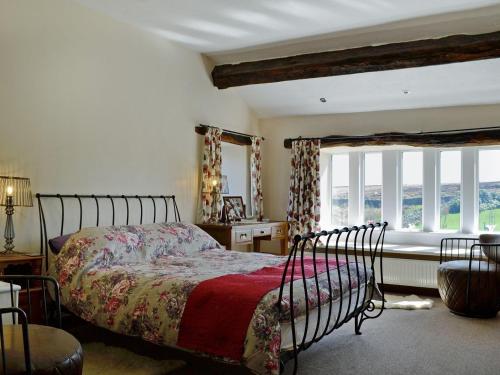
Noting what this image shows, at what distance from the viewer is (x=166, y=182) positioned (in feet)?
16.9

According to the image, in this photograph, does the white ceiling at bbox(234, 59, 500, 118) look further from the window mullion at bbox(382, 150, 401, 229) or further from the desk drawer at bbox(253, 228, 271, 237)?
the desk drawer at bbox(253, 228, 271, 237)

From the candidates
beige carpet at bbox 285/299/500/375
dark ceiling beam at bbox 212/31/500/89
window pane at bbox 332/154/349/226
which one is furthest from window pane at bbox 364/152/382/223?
beige carpet at bbox 285/299/500/375

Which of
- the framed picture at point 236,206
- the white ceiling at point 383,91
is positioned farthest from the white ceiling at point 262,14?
the framed picture at point 236,206

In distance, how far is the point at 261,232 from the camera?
568 cm

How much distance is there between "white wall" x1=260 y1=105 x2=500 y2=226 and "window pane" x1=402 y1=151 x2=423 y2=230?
531mm

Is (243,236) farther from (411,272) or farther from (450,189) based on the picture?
(450,189)

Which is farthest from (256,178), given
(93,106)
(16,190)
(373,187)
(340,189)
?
(16,190)

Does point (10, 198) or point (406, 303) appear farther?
point (406, 303)

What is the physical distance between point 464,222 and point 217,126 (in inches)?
127

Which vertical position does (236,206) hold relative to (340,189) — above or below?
below

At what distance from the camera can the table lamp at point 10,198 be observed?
346 cm

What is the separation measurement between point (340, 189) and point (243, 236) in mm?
1927

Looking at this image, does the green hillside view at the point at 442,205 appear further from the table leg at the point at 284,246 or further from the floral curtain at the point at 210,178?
the floral curtain at the point at 210,178

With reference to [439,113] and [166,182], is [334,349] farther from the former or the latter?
[439,113]
